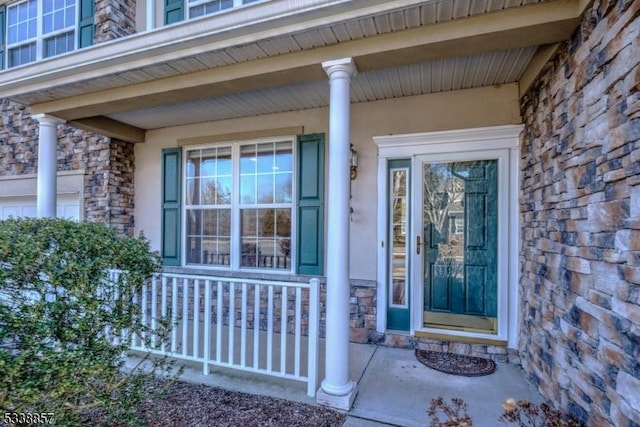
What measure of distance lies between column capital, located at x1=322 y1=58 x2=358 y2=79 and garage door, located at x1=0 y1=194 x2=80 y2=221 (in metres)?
4.64

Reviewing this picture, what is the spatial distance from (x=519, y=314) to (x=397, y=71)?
267 centimetres

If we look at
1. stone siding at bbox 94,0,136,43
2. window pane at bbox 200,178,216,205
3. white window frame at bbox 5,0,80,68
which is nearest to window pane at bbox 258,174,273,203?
window pane at bbox 200,178,216,205

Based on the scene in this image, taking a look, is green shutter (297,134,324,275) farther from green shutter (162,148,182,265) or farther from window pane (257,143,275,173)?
green shutter (162,148,182,265)

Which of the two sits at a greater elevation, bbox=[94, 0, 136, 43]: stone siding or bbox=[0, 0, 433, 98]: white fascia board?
bbox=[94, 0, 136, 43]: stone siding

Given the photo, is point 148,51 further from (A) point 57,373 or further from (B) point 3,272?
(A) point 57,373

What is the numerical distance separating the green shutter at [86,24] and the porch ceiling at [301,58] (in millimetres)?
1287

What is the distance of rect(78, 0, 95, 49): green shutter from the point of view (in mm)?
4434

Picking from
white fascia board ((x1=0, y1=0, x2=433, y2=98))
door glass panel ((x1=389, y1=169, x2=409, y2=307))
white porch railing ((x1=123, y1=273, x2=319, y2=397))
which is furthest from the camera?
door glass panel ((x1=389, y1=169, x2=409, y2=307))

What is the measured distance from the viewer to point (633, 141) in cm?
156

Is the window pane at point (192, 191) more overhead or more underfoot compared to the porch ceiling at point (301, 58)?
more underfoot

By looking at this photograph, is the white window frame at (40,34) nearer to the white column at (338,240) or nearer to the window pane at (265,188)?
the window pane at (265,188)

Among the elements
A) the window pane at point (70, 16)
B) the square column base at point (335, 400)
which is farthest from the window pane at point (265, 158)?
the window pane at point (70, 16)

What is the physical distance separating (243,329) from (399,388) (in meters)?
1.40

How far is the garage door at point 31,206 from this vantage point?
5.09 m
